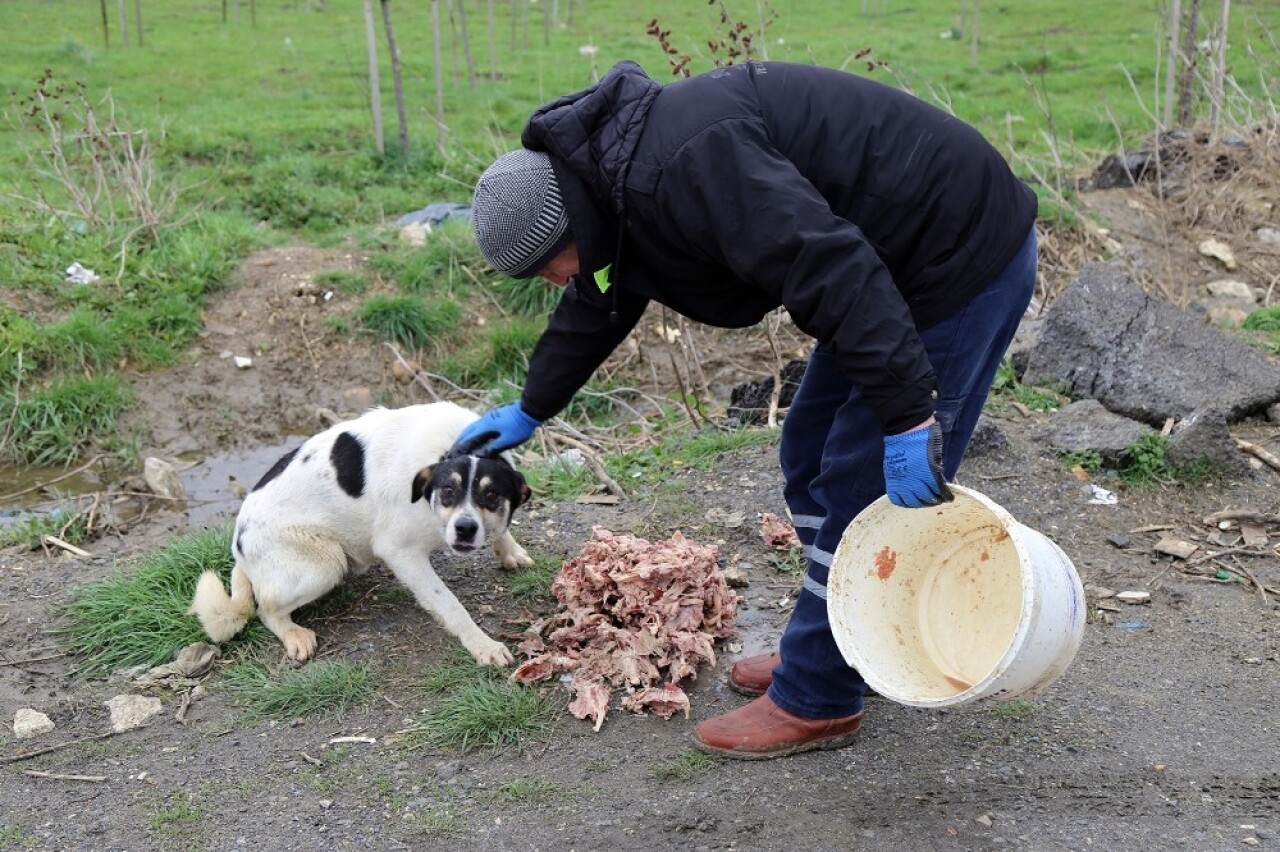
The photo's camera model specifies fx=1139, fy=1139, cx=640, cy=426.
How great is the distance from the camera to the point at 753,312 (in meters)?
3.04

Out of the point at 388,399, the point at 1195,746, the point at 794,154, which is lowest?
the point at 388,399

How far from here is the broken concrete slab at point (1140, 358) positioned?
5699mm

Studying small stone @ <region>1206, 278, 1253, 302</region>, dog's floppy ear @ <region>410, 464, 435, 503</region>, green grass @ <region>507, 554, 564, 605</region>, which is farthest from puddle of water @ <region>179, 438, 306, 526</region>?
small stone @ <region>1206, 278, 1253, 302</region>

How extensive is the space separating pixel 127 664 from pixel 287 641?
2.06 ft

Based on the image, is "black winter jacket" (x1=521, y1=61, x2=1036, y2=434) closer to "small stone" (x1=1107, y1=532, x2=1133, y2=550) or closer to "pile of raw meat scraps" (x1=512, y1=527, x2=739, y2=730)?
"pile of raw meat scraps" (x1=512, y1=527, x2=739, y2=730)

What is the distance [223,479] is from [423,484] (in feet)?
10.1

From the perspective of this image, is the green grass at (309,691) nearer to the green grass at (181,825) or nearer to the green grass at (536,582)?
the green grass at (181,825)

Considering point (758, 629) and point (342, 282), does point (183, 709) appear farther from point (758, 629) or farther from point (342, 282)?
point (342, 282)

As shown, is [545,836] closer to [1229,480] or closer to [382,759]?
[382,759]

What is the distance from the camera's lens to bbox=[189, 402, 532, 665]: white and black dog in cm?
415

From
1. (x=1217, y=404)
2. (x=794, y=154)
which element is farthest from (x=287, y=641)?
(x=1217, y=404)

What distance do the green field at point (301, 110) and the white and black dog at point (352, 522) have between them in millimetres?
3097

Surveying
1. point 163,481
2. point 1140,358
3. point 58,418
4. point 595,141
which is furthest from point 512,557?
point 58,418

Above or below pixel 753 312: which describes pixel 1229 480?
below
